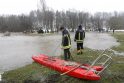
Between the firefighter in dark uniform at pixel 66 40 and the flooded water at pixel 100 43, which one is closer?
the firefighter in dark uniform at pixel 66 40

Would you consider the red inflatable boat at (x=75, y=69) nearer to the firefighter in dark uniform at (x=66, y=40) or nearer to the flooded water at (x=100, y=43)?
the firefighter in dark uniform at (x=66, y=40)

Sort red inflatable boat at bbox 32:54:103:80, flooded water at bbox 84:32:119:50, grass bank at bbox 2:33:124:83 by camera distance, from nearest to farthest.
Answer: red inflatable boat at bbox 32:54:103:80 < grass bank at bbox 2:33:124:83 < flooded water at bbox 84:32:119:50

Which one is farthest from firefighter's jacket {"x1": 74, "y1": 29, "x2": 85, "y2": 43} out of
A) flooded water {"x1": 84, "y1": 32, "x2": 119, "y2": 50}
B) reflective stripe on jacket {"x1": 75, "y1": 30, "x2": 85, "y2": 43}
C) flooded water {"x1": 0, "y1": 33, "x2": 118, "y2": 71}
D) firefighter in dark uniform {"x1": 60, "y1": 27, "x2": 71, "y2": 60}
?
flooded water {"x1": 84, "y1": 32, "x2": 119, "y2": 50}

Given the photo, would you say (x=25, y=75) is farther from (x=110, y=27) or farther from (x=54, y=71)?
(x=110, y=27)

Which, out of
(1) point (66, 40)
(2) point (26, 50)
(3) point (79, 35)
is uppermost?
(3) point (79, 35)

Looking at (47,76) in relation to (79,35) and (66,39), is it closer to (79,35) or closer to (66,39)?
(66,39)

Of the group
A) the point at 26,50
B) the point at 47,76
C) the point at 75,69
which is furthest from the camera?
the point at 26,50

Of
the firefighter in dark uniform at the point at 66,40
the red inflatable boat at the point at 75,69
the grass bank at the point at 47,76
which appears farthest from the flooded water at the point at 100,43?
the grass bank at the point at 47,76

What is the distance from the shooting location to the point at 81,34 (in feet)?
49.9

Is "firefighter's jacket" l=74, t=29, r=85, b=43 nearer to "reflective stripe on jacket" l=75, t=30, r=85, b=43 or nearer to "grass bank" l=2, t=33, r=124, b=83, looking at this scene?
"reflective stripe on jacket" l=75, t=30, r=85, b=43

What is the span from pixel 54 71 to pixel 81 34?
4.87 meters

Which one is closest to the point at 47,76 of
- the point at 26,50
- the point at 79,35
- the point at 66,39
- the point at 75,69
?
the point at 75,69

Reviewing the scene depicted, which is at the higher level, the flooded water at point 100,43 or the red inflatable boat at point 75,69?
the red inflatable boat at point 75,69

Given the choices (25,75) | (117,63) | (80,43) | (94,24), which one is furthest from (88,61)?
(94,24)
